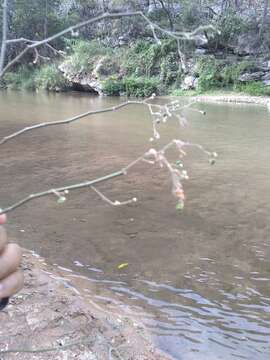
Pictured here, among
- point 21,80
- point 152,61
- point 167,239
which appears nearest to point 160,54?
point 152,61

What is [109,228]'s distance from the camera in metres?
6.12

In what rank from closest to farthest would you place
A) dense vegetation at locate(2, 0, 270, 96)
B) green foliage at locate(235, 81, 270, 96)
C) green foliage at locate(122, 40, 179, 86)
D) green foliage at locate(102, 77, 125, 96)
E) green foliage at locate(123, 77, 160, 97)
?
green foliage at locate(235, 81, 270, 96) → dense vegetation at locate(2, 0, 270, 96) → green foliage at locate(123, 77, 160, 97) → green foliage at locate(102, 77, 125, 96) → green foliage at locate(122, 40, 179, 86)

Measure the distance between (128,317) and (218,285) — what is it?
1.15 m

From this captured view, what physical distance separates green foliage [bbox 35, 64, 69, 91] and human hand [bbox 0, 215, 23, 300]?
36693 mm

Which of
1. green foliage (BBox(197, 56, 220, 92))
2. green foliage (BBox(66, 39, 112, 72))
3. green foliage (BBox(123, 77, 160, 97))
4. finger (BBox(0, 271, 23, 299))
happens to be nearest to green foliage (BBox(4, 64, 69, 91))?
green foliage (BBox(66, 39, 112, 72))

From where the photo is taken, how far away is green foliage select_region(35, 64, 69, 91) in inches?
1444

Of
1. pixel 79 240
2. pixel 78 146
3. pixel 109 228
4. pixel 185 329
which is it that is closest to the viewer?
pixel 185 329

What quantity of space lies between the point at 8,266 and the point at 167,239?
4681mm

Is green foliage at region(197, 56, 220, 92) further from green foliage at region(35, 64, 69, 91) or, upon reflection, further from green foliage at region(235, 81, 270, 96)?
green foliage at region(35, 64, 69, 91)

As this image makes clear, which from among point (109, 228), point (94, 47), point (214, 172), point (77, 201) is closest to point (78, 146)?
point (214, 172)

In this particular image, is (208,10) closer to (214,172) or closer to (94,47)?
(94,47)

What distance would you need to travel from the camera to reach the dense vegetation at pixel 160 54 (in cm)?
3114

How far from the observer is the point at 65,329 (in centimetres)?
342

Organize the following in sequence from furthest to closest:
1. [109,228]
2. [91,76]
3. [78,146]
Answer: [91,76], [78,146], [109,228]
